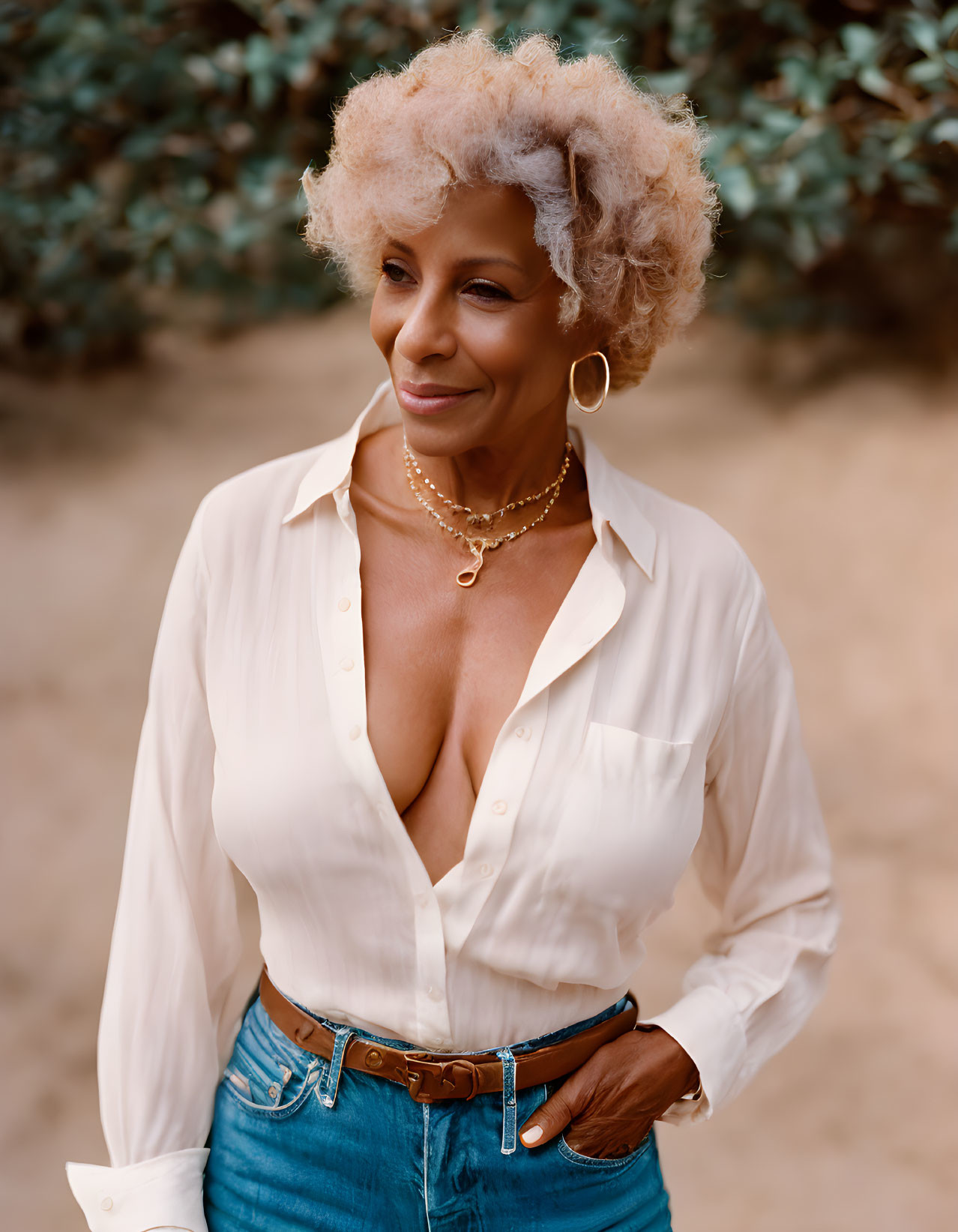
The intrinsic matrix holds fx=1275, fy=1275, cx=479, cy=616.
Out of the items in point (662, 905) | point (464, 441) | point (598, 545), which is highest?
point (464, 441)

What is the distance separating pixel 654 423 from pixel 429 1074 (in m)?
2.89

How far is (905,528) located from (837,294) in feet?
2.57

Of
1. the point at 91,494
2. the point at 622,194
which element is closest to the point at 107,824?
the point at 91,494

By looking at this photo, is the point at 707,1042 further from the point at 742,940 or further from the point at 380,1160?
the point at 380,1160

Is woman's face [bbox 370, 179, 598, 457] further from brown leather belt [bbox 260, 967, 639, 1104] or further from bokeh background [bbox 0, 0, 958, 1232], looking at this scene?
bokeh background [bbox 0, 0, 958, 1232]

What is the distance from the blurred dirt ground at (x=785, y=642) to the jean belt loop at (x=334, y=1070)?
2.19 m

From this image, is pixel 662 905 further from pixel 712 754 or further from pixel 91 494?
pixel 91 494

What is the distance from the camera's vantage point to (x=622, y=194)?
4.71 feet

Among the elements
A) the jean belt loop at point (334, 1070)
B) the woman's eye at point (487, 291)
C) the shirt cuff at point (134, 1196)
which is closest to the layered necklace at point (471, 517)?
the woman's eye at point (487, 291)

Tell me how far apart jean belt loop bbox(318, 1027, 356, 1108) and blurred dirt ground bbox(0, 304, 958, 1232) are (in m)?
2.19

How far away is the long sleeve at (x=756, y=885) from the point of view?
1.63 m

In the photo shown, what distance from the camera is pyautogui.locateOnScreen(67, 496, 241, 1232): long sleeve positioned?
1500 mm

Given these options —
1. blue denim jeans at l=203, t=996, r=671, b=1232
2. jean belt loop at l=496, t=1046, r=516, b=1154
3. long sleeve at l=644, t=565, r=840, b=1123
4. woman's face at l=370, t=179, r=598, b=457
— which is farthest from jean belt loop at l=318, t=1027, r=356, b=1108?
woman's face at l=370, t=179, r=598, b=457

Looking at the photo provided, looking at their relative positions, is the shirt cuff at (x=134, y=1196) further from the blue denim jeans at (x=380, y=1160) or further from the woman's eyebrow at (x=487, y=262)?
the woman's eyebrow at (x=487, y=262)
